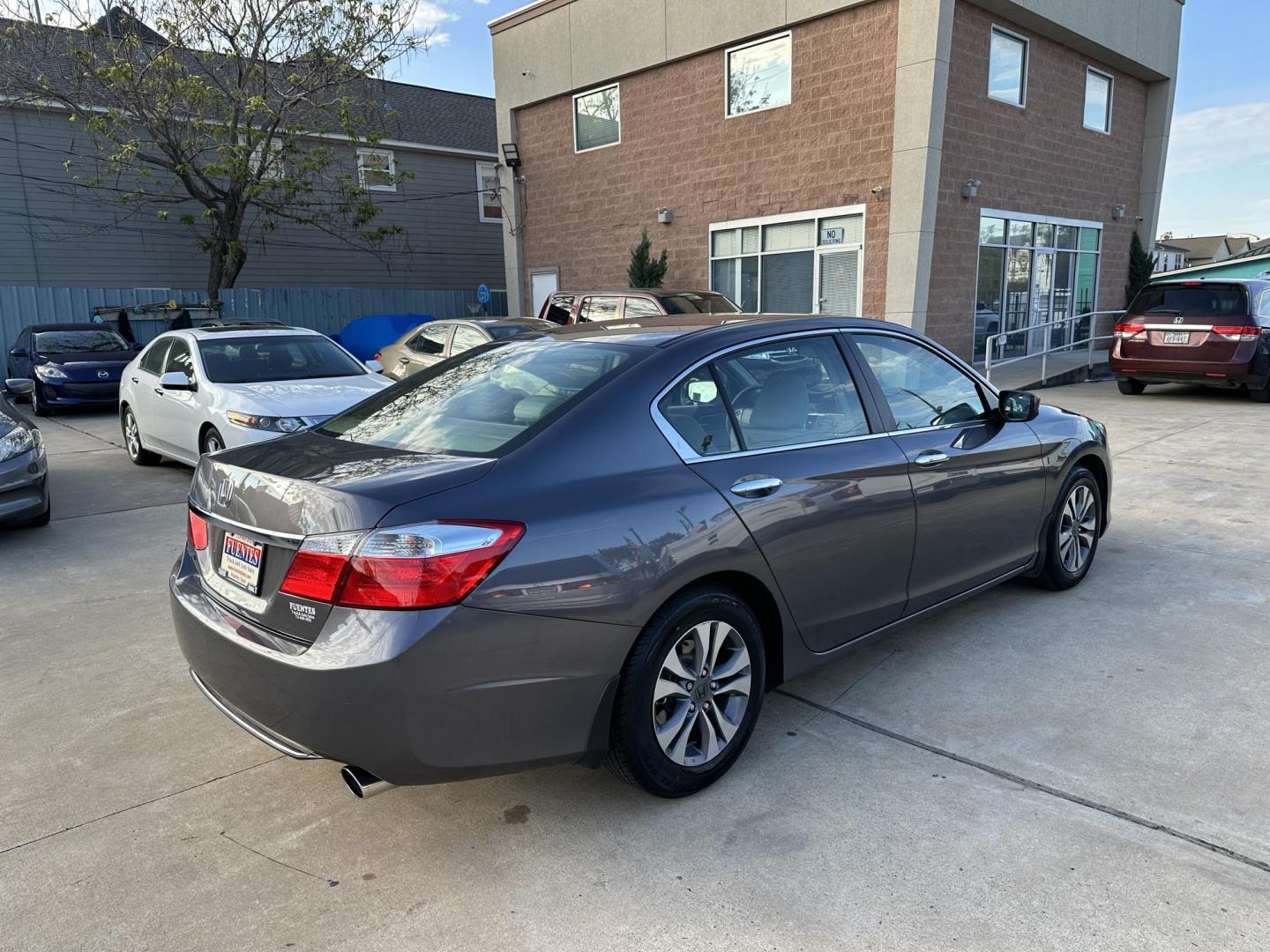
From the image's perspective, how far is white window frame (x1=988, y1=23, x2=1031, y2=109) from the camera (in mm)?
14914

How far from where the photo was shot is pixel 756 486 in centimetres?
305

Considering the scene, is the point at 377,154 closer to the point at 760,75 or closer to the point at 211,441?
the point at 760,75

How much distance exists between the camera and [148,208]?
21.2 meters

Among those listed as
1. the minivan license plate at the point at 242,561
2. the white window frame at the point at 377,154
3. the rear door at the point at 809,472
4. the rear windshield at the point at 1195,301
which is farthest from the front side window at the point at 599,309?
the white window frame at the point at 377,154

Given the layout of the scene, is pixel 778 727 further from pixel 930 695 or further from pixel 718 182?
pixel 718 182

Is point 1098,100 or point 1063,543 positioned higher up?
point 1098,100

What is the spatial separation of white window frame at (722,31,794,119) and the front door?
42.6ft

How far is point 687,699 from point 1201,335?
12.3 meters

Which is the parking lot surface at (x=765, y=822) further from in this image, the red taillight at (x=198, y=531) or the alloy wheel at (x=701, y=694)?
the red taillight at (x=198, y=531)

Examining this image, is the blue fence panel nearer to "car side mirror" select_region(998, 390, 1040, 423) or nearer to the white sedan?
the white sedan

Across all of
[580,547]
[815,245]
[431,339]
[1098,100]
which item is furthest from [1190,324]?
[580,547]

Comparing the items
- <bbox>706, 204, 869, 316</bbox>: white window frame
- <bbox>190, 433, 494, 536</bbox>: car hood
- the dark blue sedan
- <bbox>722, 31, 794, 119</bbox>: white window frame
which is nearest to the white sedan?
<bbox>190, 433, 494, 536</bbox>: car hood

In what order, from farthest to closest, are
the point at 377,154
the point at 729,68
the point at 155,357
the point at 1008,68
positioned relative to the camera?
the point at 377,154, the point at 729,68, the point at 1008,68, the point at 155,357

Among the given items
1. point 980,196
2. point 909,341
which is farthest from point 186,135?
point 909,341
